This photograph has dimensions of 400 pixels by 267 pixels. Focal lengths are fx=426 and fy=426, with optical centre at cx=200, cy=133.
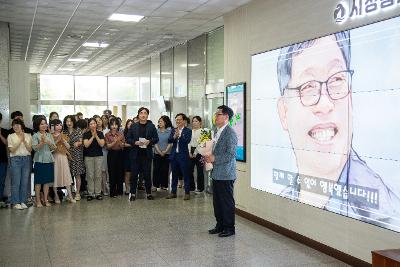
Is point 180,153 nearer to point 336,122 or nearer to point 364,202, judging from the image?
point 336,122

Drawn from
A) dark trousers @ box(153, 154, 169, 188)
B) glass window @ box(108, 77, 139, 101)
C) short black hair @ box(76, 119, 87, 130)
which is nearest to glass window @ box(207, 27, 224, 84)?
dark trousers @ box(153, 154, 169, 188)

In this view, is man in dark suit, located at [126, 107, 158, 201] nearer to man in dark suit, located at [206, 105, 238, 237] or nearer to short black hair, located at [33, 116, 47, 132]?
short black hair, located at [33, 116, 47, 132]

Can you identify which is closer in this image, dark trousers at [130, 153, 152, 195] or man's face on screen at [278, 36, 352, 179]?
man's face on screen at [278, 36, 352, 179]

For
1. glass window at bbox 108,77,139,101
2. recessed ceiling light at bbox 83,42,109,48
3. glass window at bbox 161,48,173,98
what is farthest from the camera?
glass window at bbox 108,77,139,101

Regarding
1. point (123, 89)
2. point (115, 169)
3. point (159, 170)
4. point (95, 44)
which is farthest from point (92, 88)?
point (115, 169)

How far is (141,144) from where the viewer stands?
311 inches

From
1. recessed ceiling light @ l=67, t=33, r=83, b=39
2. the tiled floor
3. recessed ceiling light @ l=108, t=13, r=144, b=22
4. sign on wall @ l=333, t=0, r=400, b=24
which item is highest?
recessed ceiling light @ l=67, t=33, r=83, b=39

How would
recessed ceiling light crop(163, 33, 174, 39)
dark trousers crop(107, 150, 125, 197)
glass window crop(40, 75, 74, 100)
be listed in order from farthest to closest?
1. glass window crop(40, 75, 74, 100)
2. recessed ceiling light crop(163, 33, 174, 39)
3. dark trousers crop(107, 150, 125, 197)

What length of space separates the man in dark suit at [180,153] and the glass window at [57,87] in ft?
39.5

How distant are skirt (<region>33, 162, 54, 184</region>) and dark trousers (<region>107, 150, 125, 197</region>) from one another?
1.22 metres

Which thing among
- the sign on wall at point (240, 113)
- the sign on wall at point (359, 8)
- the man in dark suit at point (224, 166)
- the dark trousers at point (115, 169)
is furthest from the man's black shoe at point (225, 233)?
the dark trousers at point (115, 169)

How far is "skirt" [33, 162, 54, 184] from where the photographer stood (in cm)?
741

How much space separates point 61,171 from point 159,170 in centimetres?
219

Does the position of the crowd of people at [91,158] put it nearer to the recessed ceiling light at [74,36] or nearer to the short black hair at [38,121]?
the short black hair at [38,121]
